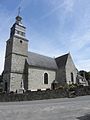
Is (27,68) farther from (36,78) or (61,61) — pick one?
(61,61)

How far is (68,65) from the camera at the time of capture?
34281 mm

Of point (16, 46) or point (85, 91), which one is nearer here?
point (85, 91)

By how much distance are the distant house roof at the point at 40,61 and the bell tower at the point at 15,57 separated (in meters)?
1.61

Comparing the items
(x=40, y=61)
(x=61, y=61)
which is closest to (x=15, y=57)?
(x=40, y=61)

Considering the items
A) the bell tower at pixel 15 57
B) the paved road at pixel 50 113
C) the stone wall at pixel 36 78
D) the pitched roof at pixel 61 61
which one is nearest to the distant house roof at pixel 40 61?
the pitched roof at pixel 61 61

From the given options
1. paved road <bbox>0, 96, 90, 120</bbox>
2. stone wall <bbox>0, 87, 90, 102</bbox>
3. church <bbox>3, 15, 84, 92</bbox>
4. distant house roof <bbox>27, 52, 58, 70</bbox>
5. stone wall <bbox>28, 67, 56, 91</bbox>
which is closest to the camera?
paved road <bbox>0, 96, 90, 120</bbox>

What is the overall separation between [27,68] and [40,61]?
15.4ft

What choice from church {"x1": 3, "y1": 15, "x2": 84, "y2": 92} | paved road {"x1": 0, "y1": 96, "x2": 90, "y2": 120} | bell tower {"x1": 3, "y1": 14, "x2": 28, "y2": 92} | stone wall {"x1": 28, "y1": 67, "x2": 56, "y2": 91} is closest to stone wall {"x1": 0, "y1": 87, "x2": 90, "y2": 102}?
church {"x1": 3, "y1": 15, "x2": 84, "y2": 92}

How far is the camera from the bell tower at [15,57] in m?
27.2

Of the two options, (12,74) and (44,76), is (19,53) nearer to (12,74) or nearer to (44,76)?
(12,74)

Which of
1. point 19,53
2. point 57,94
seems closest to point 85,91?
point 57,94

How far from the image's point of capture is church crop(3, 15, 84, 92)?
27781mm

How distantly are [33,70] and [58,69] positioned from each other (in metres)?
7.88

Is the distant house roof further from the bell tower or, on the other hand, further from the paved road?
the paved road
